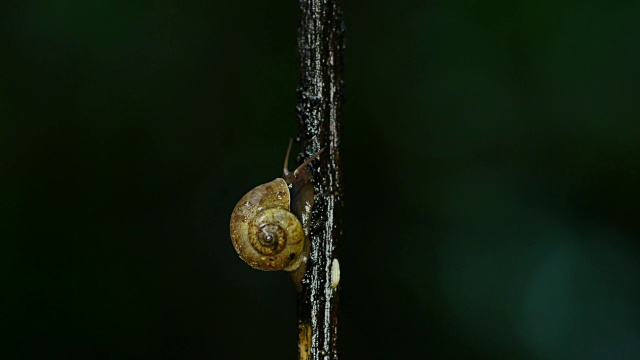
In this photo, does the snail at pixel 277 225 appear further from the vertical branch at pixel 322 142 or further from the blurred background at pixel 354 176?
the blurred background at pixel 354 176

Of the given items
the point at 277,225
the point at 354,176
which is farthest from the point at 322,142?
the point at 354,176

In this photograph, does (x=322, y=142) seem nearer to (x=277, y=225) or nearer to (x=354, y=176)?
(x=277, y=225)

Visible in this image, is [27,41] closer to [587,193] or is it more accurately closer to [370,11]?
[370,11]

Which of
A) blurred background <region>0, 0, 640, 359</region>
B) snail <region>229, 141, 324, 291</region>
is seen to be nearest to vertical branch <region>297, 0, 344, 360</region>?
snail <region>229, 141, 324, 291</region>

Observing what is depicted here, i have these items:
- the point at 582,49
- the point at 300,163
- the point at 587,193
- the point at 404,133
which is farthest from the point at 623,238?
the point at 300,163

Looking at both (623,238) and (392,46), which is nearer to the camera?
(623,238)

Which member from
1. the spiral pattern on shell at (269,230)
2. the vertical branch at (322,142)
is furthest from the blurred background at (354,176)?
the vertical branch at (322,142)

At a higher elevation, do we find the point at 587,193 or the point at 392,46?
the point at 392,46
